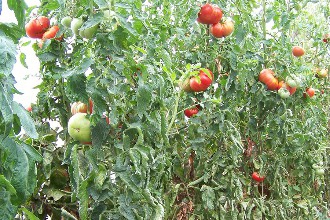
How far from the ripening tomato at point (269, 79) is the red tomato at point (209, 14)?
1.13 ft

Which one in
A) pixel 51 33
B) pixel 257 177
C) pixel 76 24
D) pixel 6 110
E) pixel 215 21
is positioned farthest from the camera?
pixel 257 177

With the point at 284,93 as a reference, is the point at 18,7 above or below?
above

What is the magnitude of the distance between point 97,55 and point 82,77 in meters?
0.10

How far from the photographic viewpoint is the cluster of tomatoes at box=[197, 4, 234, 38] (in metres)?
1.86

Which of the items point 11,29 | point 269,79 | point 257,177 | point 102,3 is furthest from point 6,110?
point 257,177

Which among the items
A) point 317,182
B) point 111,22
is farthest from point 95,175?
point 317,182

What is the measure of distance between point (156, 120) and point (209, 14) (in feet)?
2.38

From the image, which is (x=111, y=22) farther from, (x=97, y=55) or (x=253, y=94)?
(x=253, y=94)

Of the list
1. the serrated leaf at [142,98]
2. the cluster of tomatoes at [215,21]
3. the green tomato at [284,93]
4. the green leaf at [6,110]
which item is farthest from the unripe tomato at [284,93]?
the green leaf at [6,110]

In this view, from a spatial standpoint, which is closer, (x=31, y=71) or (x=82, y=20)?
(x=82, y=20)

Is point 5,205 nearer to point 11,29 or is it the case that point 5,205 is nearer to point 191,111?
point 11,29

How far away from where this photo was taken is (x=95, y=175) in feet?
3.68

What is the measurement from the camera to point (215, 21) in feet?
6.17

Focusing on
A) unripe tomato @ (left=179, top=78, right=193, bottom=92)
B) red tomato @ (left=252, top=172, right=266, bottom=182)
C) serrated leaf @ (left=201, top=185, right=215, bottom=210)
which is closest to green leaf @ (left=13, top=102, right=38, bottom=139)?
unripe tomato @ (left=179, top=78, right=193, bottom=92)
